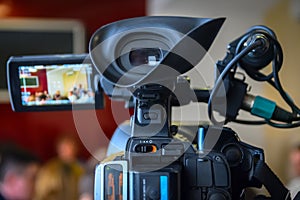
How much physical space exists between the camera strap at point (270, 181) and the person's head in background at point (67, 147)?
2.59m

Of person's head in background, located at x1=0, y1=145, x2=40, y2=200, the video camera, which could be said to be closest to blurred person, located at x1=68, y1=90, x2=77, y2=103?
the video camera

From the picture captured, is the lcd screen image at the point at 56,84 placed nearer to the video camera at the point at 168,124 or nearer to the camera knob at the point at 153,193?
the video camera at the point at 168,124

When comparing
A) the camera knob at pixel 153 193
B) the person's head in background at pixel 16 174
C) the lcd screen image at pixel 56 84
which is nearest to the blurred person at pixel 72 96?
the lcd screen image at pixel 56 84

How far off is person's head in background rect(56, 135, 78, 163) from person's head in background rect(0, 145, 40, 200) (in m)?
1.08

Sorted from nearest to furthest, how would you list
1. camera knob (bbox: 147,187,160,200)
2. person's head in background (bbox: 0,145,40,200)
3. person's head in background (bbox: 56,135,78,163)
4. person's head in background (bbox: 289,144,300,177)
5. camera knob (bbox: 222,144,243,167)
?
camera knob (bbox: 147,187,160,200)
camera knob (bbox: 222,144,243,167)
person's head in background (bbox: 0,145,40,200)
person's head in background (bbox: 289,144,300,177)
person's head in background (bbox: 56,135,78,163)

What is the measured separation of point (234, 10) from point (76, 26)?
977mm

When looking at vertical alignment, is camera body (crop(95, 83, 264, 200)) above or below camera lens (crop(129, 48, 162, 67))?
below

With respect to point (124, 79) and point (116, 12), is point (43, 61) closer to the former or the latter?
point (124, 79)

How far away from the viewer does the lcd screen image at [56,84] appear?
2.97ft

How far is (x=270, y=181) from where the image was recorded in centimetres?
79

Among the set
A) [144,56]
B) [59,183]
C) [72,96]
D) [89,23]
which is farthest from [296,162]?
[144,56]

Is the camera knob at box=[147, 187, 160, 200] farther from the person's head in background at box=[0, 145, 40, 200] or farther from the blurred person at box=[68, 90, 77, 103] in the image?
the person's head in background at box=[0, 145, 40, 200]

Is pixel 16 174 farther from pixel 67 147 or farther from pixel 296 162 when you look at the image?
pixel 296 162

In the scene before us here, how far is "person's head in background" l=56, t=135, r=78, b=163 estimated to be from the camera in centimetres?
334
